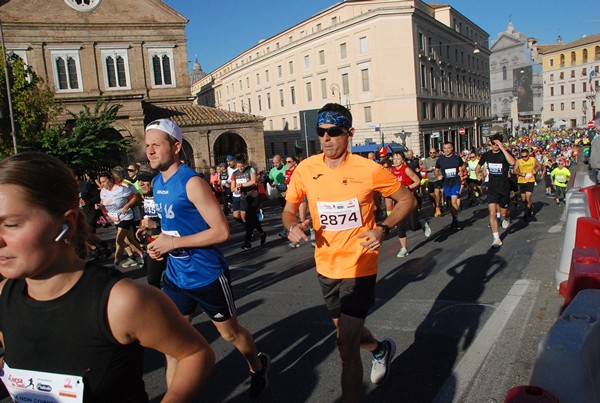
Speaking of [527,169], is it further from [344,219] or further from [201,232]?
[201,232]

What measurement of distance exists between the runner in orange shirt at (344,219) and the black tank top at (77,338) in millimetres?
1778

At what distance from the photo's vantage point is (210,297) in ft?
11.0

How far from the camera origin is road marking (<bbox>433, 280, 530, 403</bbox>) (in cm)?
337

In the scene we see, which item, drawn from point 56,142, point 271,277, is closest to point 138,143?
point 56,142

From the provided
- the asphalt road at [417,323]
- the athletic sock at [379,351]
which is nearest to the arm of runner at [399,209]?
the athletic sock at [379,351]

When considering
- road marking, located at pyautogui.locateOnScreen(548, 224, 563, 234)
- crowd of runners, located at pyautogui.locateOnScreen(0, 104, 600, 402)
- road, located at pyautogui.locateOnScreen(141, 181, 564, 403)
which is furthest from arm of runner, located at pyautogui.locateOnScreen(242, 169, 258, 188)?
road marking, located at pyautogui.locateOnScreen(548, 224, 563, 234)

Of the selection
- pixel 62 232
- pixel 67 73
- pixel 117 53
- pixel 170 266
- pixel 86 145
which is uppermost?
pixel 117 53

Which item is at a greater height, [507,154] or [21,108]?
[21,108]

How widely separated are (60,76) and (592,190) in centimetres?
3307

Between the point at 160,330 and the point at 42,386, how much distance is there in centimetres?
43

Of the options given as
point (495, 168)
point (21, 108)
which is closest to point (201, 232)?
point (495, 168)

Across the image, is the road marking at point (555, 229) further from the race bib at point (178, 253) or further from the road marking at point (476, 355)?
the race bib at point (178, 253)

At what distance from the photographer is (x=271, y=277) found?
7.26 metres

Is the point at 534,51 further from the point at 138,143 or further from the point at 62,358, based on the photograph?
the point at 62,358
